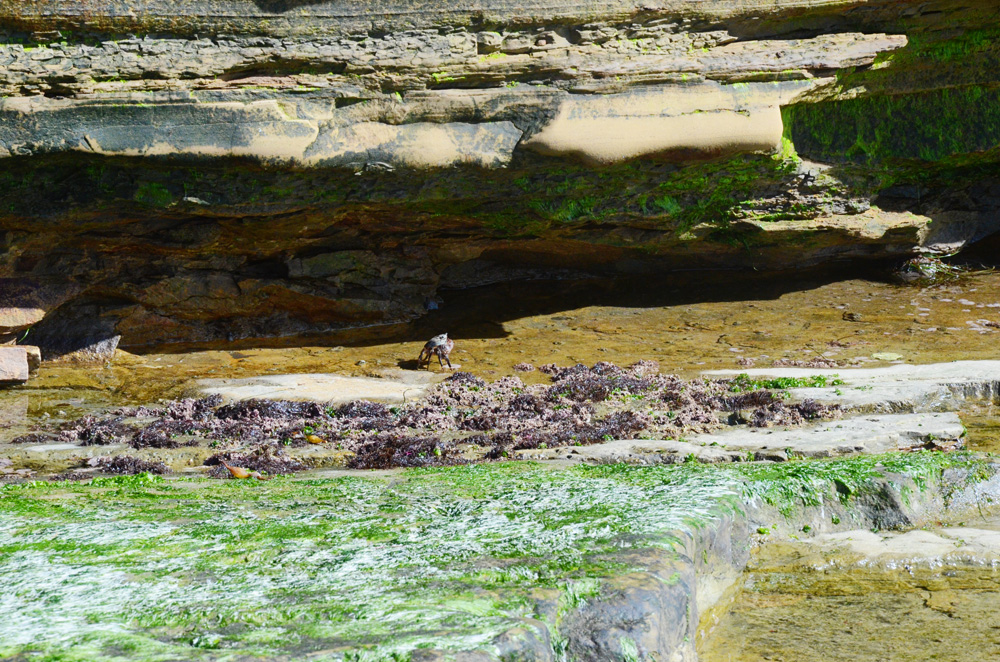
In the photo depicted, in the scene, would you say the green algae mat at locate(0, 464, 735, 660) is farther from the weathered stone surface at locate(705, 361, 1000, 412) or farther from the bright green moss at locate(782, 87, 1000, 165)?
the bright green moss at locate(782, 87, 1000, 165)

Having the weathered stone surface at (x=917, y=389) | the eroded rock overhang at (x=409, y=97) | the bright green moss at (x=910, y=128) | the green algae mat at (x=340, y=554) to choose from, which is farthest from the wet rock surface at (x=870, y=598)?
the bright green moss at (x=910, y=128)

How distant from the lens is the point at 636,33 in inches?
390

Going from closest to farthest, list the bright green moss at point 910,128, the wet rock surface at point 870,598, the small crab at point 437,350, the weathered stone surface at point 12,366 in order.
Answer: the wet rock surface at point 870,598
the weathered stone surface at point 12,366
the small crab at point 437,350
the bright green moss at point 910,128

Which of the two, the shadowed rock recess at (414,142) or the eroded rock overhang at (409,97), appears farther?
the shadowed rock recess at (414,142)

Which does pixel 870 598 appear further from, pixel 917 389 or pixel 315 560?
pixel 917 389

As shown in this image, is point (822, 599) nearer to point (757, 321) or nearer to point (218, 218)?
point (757, 321)

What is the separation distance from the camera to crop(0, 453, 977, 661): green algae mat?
2.73m

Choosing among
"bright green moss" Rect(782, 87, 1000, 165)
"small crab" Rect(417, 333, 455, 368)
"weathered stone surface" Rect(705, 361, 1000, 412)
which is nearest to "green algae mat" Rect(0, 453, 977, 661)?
"weathered stone surface" Rect(705, 361, 1000, 412)

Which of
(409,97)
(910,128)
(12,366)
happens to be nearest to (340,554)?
(409,97)

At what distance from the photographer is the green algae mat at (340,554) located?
8.95 feet

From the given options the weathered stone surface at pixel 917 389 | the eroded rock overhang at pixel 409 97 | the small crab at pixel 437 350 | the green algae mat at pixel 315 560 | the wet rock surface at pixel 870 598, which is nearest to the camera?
the green algae mat at pixel 315 560

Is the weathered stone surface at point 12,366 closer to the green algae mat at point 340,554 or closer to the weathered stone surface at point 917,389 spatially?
the green algae mat at point 340,554

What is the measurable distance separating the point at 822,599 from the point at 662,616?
4.21ft

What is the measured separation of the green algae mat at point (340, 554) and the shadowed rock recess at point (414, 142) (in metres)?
5.28
